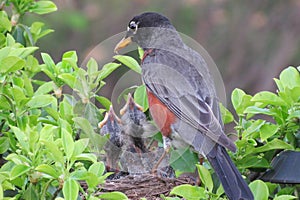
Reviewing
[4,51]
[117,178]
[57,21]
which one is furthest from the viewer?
[57,21]

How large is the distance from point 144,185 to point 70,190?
2.97 ft

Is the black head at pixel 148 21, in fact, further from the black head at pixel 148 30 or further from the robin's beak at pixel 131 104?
the robin's beak at pixel 131 104

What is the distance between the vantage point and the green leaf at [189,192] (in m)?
2.52

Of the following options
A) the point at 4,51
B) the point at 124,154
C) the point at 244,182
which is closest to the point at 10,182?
the point at 4,51

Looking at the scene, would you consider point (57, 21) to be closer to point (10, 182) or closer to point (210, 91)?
point (210, 91)

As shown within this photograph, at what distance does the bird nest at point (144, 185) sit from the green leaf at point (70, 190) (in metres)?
0.68

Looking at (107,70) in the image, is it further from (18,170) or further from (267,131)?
(18,170)

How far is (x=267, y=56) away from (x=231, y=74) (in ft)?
1.76

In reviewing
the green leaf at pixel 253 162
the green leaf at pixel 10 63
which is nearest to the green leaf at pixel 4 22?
the green leaf at pixel 10 63

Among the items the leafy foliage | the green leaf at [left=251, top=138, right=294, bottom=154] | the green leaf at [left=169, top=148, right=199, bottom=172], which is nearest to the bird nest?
the green leaf at [left=169, top=148, right=199, bottom=172]

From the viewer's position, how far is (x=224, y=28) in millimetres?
8062

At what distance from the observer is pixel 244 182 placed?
2.76m

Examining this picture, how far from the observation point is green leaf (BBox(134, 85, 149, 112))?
3.58m

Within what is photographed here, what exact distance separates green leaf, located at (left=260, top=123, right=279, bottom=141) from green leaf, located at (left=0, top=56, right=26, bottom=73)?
93 centimetres
